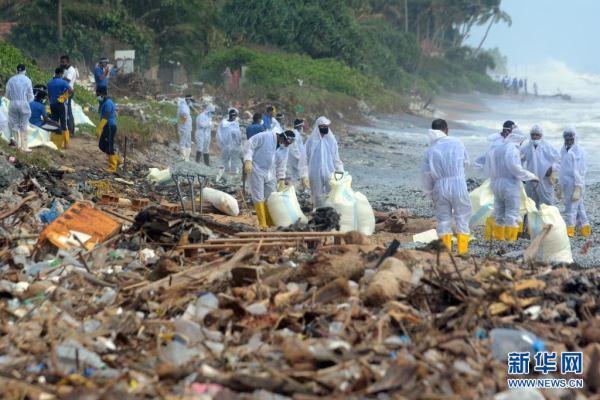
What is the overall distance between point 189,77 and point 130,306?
97.6ft

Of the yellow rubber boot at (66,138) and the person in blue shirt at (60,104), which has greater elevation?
the person in blue shirt at (60,104)

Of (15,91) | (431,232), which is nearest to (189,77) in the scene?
(15,91)

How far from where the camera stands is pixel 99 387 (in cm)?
543

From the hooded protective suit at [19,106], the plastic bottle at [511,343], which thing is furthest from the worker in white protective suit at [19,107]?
the plastic bottle at [511,343]

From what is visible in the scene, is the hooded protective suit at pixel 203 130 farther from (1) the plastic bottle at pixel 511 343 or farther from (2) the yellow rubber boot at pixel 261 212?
(1) the plastic bottle at pixel 511 343

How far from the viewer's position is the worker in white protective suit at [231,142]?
1984cm

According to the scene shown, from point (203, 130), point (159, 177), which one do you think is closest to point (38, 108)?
point (159, 177)

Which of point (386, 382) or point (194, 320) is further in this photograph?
point (194, 320)

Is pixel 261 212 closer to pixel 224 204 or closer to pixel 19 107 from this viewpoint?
pixel 224 204

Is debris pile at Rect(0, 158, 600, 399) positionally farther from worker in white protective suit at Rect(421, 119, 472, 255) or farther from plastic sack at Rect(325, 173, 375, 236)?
plastic sack at Rect(325, 173, 375, 236)

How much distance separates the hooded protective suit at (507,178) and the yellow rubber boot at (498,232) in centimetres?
4

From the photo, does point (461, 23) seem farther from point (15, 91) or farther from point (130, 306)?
point (130, 306)

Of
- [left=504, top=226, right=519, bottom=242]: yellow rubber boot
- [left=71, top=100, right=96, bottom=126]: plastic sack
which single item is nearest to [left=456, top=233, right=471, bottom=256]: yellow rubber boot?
[left=504, top=226, right=519, bottom=242]: yellow rubber boot

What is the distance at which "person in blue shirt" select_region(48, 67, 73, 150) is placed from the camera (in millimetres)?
17984
